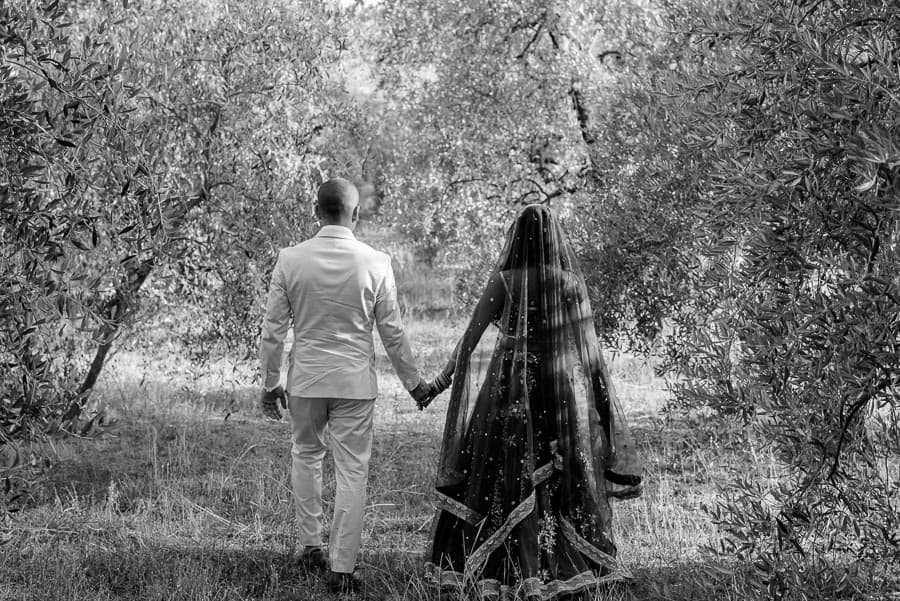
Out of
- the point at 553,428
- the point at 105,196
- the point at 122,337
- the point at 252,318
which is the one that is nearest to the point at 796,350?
the point at 553,428

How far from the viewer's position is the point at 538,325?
4.66 m

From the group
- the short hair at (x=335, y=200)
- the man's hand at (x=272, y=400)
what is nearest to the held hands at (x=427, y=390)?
the man's hand at (x=272, y=400)

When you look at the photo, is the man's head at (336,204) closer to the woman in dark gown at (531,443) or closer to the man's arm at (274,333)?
the man's arm at (274,333)

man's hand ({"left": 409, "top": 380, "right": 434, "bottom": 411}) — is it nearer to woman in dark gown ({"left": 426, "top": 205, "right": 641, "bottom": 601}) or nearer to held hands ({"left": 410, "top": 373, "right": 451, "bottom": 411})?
held hands ({"left": 410, "top": 373, "right": 451, "bottom": 411})

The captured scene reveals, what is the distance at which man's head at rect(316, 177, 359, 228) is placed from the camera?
4.87 m

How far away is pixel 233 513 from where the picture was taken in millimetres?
6234

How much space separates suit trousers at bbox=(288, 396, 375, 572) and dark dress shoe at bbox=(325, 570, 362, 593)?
0.04m

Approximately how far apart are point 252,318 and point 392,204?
8.05 metres

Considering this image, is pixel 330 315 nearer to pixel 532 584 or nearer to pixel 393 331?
pixel 393 331

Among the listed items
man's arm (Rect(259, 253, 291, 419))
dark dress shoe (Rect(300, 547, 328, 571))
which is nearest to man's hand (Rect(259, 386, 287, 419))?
man's arm (Rect(259, 253, 291, 419))

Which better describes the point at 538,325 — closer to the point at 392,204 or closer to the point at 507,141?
the point at 507,141

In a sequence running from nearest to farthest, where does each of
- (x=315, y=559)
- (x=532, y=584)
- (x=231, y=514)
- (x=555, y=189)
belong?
(x=532, y=584) < (x=315, y=559) < (x=231, y=514) < (x=555, y=189)

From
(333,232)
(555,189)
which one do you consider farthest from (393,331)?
(555,189)

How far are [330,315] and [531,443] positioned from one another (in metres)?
1.29
